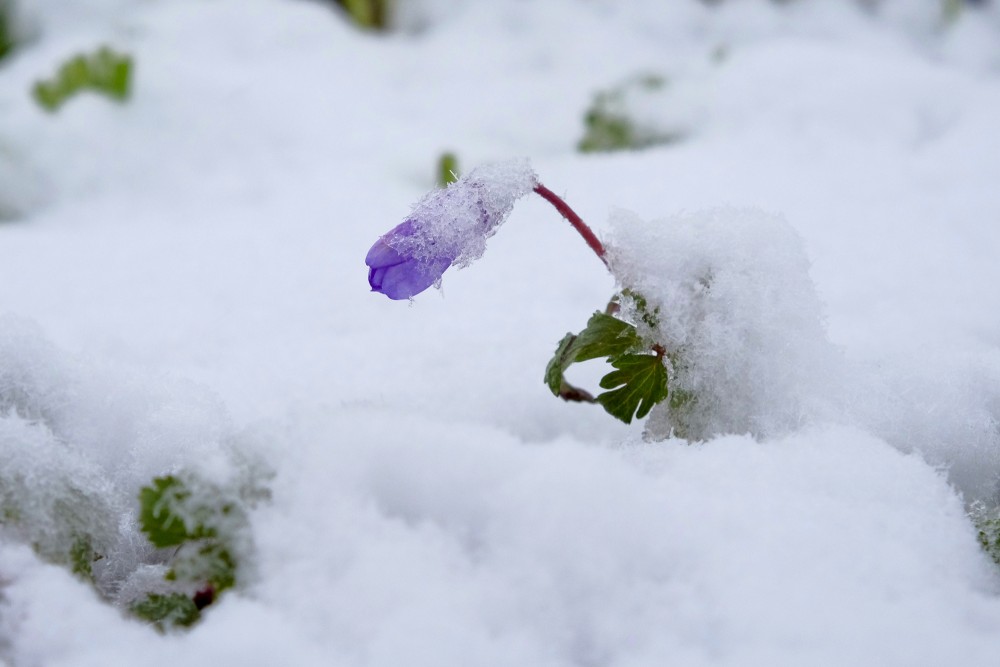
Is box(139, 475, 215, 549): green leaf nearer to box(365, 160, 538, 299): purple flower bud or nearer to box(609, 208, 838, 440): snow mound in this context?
box(365, 160, 538, 299): purple flower bud

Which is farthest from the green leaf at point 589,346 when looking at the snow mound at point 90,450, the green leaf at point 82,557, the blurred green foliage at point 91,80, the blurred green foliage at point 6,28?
the blurred green foliage at point 6,28

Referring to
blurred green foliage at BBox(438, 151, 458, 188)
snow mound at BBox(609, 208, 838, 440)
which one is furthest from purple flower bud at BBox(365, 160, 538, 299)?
blurred green foliage at BBox(438, 151, 458, 188)

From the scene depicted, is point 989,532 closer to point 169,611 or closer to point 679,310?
point 679,310

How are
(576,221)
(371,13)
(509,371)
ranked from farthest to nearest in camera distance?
(371,13) < (509,371) < (576,221)

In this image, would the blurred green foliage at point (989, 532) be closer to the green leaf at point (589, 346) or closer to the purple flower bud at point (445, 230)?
the green leaf at point (589, 346)

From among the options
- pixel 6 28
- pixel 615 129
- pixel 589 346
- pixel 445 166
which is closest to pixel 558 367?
pixel 589 346

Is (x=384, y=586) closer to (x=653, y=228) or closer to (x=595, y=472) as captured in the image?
(x=595, y=472)
